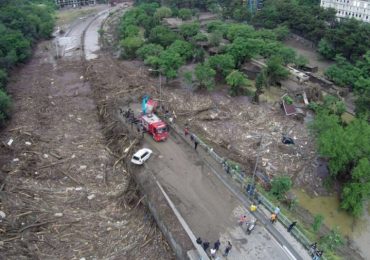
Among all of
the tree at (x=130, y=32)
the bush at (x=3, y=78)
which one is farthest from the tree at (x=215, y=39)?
the bush at (x=3, y=78)

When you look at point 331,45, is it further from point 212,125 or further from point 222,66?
point 212,125

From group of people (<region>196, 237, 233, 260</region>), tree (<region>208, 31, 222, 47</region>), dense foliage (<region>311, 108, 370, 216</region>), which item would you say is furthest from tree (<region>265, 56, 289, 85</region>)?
group of people (<region>196, 237, 233, 260</region>)

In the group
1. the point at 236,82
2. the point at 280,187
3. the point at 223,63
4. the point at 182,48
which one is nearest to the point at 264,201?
the point at 280,187

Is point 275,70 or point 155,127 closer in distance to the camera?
point 155,127

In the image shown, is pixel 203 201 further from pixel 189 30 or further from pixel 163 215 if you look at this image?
pixel 189 30

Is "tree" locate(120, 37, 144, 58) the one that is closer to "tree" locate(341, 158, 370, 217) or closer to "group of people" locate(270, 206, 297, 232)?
"tree" locate(341, 158, 370, 217)

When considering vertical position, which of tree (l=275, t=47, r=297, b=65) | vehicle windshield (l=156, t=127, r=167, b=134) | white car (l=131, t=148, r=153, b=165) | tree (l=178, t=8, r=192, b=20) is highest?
tree (l=178, t=8, r=192, b=20)
